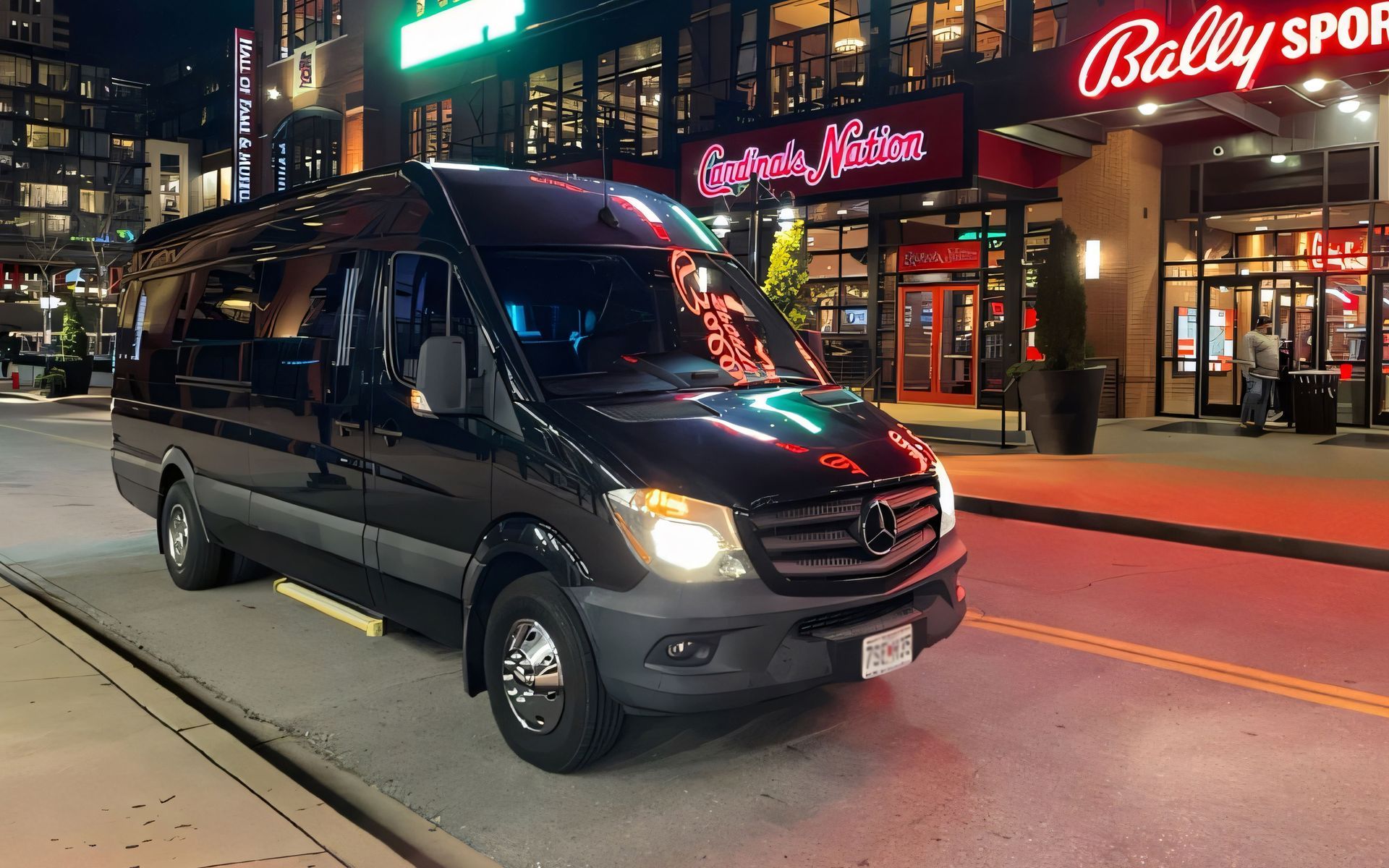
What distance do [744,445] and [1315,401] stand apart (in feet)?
58.3

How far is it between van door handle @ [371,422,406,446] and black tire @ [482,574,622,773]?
108 cm

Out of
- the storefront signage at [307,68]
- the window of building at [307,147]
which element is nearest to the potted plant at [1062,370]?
the window of building at [307,147]

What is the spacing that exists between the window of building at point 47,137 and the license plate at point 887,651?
161810mm

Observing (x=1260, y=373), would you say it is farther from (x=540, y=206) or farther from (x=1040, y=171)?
(x=540, y=206)

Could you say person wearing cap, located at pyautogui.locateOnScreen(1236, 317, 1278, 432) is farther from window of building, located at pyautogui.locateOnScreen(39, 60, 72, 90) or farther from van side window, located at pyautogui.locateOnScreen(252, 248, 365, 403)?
window of building, located at pyautogui.locateOnScreen(39, 60, 72, 90)

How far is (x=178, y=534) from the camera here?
26.2 feet

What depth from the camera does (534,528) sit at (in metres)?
4.50

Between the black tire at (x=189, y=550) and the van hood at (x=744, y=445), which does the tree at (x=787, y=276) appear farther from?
the van hood at (x=744, y=445)

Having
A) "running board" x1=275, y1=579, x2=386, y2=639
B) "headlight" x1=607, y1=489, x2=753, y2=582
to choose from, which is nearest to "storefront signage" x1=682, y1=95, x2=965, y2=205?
"running board" x1=275, y1=579, x2=386, y2=639

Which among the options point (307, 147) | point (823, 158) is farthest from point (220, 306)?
point (307, 147)

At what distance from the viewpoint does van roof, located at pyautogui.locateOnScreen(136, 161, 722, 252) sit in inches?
208

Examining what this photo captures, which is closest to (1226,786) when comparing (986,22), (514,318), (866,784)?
(866,784)

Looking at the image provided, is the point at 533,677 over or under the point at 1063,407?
under

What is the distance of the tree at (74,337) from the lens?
36.9m
